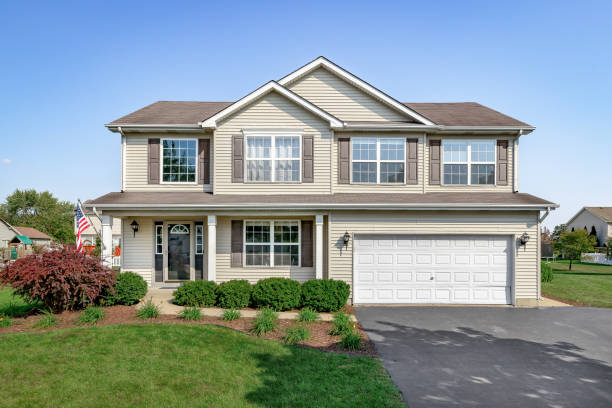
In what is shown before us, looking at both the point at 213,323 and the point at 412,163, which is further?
the point at 412,163

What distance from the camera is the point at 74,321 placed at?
885cm

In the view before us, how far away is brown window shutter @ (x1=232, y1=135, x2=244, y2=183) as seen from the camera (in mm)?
12422

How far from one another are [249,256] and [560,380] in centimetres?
905

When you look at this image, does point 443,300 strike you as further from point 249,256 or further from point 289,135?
point 289,135

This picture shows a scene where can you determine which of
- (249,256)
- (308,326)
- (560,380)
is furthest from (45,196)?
(560,380)

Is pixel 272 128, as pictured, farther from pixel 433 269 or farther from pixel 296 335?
pixel 296 335

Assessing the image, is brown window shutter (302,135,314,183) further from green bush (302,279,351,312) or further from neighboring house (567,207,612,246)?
neighboring house (567,207,612,246)

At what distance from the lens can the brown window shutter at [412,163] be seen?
501 inches

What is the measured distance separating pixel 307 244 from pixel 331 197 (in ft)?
6.05

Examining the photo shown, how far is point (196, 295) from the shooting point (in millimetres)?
10477

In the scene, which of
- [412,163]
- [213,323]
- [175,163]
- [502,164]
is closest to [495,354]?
[213,323]

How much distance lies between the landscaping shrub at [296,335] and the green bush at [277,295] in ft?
7.13

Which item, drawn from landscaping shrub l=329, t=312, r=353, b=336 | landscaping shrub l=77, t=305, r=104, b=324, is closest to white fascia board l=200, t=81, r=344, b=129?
landscaping shrub l=77, t=305, r=104, b=324

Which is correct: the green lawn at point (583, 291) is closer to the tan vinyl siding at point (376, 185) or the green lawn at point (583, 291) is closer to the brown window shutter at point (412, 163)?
the tan vinyl siding at point (376, 185)
